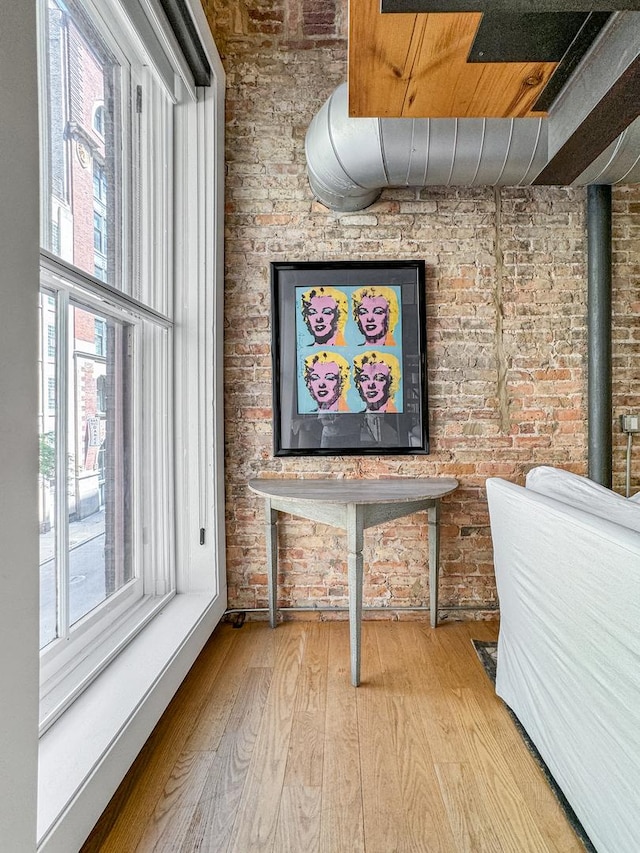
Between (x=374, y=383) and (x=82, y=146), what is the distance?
1.56 m

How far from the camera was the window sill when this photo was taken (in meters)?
1.15

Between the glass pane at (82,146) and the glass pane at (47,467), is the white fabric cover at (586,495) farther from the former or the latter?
the glass pane at (82,146)

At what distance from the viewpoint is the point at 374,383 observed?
256cm

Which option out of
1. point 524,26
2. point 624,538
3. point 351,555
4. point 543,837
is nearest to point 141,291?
point 351,555

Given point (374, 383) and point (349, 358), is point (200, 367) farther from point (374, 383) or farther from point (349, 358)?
point (374, 383)

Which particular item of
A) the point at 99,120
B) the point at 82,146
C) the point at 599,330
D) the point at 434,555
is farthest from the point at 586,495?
the point at 99,120

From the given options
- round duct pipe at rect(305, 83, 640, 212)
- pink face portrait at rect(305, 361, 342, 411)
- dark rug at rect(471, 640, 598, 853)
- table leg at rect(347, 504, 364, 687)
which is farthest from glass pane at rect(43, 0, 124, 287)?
dark rug at rect(471, 640, 598, 853)

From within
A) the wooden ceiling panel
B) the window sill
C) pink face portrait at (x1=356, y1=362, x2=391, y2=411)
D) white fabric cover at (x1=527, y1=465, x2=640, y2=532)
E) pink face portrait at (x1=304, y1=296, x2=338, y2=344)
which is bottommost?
the window sill

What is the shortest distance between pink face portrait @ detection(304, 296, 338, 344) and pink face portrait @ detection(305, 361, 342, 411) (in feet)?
→ 0.43

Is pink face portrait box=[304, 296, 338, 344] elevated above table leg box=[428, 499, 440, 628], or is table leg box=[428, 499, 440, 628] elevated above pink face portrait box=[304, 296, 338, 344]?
pink face portrait box=[304, 296, 338, 344]

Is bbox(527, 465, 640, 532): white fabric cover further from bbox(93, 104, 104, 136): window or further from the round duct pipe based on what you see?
bbox(93, 104, 104, 136): window

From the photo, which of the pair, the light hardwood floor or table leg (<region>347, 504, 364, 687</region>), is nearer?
the light hardwood floor

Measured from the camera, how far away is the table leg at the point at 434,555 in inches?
95.6

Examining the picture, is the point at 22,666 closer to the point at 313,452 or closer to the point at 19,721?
the point at 19,721
